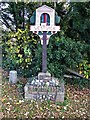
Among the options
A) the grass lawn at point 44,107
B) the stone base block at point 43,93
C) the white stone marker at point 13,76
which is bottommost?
the grass lawn at point 44,107

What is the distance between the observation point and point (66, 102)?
2.53 m

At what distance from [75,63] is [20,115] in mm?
952

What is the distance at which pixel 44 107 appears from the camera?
242 cm

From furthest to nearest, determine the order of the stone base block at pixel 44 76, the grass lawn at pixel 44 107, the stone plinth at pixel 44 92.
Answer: the stone base block at pixel 44 76, the stone plinth at pixel 44 92, the grass lawn at pixel 44 107

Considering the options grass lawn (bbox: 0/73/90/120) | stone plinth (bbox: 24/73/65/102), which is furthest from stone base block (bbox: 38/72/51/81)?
grass lawn (bbox: 0/73/90/120)

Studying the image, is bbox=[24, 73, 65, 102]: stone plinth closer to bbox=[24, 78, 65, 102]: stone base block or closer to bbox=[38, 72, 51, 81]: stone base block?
bbox=[24, 78, 65, 102]: stone base block

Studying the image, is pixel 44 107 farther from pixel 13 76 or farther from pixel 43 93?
pixel 13 76

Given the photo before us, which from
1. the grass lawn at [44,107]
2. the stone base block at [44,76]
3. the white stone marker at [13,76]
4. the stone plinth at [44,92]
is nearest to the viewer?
the grass lawn at [44,107]

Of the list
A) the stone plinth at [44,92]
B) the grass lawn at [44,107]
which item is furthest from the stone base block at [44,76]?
the grass lawn at [44,107]

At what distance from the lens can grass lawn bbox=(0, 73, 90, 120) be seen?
2305 millimetres

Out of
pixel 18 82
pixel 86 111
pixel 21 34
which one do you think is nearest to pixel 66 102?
pixel 86 111

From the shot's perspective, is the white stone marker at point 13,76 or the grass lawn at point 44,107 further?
the white stone marker at point 13,76

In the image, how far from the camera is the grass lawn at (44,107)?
2305 millimetres

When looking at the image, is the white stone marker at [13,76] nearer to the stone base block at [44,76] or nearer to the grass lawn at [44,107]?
the grass lawn at [44,107]
